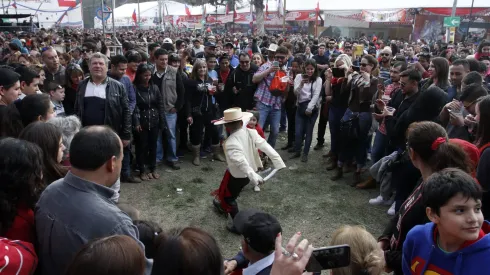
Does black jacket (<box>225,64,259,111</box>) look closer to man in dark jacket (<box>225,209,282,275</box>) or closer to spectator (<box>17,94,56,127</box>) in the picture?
spectator (<box>17,94,56,127</box>)

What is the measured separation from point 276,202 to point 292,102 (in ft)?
8.06

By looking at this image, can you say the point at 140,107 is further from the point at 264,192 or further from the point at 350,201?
the point at 350,201

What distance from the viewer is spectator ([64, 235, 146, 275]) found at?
1165 mm

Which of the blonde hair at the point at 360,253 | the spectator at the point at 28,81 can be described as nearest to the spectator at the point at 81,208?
the blonde hair at the point at 360,253

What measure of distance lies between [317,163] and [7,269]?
531cm

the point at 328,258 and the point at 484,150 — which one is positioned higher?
the point at 484,150

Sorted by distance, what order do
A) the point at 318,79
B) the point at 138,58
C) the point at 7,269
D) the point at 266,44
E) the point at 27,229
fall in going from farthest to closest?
1. the point at 266,44
2. the point at 318,79
3. the point at 138,58
4. the point at 27,229
5. the point at 7,269

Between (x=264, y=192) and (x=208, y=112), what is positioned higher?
(x=208, y=112)

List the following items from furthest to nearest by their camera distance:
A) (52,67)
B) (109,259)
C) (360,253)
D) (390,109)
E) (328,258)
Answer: (52,67) → (390,109) → (360,253) → (328,258) → (109,259)

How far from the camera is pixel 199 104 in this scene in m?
Answer: 6.01

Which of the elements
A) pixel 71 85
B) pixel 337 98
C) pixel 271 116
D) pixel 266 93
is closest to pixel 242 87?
pixel 266 93

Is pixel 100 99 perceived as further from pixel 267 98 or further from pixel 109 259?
pixel 109 259

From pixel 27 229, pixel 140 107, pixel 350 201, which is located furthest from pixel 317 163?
pixel 27 229

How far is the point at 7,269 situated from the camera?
53.6 inches
